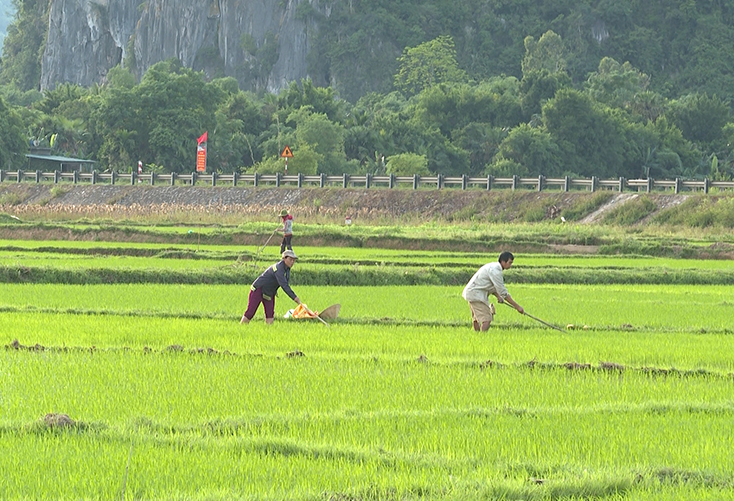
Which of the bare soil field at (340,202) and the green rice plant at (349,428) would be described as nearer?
the green rice plant at (349,428)

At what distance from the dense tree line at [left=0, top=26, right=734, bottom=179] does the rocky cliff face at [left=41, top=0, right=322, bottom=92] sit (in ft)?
192

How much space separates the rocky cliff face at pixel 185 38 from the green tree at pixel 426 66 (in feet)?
57.7

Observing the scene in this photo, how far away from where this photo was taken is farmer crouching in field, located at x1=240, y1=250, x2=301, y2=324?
53.1 ft

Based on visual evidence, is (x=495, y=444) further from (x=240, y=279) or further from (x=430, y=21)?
(x=430, y=21)

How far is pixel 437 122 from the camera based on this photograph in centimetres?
8350

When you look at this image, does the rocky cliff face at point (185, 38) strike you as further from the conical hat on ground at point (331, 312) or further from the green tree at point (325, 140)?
the conical hat on ground at point (331, 312)

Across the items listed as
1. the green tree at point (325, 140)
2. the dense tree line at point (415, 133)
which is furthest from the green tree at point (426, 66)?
the green tree at point (325, 140)

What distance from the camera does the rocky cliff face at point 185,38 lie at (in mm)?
145625

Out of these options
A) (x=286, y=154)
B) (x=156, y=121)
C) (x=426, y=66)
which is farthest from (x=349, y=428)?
(x=426, y=66)

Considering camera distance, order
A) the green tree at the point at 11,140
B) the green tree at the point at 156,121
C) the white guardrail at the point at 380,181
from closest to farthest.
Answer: the white guardrail at the point at 380,181
the green tree at the point at 11,140
the green tree at the point at 156,121

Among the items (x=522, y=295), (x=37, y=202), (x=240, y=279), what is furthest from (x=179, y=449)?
(x=37, y=202)

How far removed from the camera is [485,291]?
16312 millimetres

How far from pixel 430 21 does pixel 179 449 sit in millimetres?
135790

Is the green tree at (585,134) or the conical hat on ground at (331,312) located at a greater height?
the green tree at (585,134)
